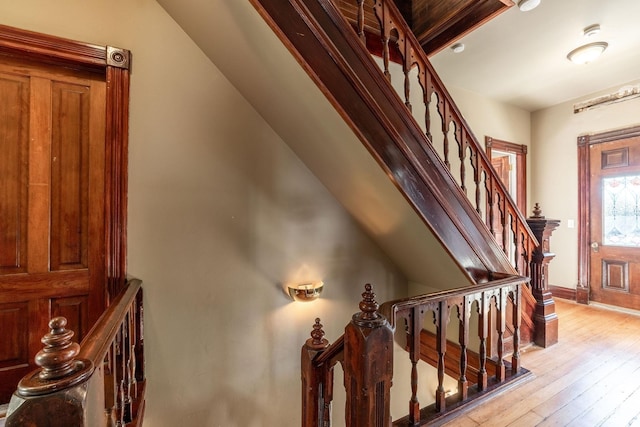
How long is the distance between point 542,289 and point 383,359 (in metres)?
2.17

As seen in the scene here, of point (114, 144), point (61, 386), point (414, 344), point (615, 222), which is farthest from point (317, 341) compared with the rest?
point (615, 222)

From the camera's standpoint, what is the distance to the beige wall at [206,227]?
1854 millimetres

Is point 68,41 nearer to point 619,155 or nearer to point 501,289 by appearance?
point 501,289

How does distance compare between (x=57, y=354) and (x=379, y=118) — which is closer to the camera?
(x=57, y=354)

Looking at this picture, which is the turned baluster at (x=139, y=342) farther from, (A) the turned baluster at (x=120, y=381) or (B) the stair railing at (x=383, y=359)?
(B) the stair railing at (x=383, y=359)

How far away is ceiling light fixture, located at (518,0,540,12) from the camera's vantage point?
2.07 meters

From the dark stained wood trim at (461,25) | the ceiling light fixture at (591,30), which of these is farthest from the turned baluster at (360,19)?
the ceiling light fixture at (591,30)

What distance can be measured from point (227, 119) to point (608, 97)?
4505 mm

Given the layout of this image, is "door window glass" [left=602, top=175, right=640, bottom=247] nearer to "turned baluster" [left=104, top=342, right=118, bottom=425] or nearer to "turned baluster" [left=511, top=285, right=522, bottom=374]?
"turned baluster" [left=511, top=285, right=522, bottom=374]

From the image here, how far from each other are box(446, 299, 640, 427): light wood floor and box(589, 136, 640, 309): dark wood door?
0.92 metres

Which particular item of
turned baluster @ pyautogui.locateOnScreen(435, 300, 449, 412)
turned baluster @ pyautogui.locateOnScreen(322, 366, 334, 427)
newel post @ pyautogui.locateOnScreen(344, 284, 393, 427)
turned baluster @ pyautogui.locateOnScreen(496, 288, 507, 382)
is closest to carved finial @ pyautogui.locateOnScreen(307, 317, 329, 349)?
turned baluster @ pyautogui.locateOnScreen(322, 366, 334, 427)

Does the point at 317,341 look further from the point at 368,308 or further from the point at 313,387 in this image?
the point at 368,308

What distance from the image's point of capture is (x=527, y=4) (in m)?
2.09

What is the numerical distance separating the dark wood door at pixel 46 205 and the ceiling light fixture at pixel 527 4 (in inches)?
119
